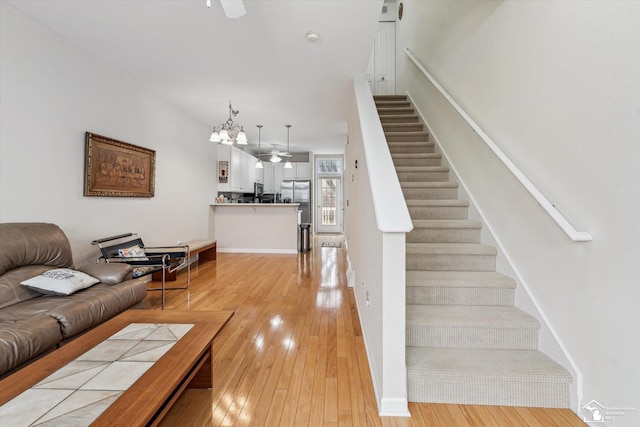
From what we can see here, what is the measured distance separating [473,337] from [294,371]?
3.95ft

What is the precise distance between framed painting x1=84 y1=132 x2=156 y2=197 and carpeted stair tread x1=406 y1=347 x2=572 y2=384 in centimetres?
362

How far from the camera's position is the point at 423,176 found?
3.28 meters

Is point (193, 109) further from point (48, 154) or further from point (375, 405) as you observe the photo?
point (375, 405)

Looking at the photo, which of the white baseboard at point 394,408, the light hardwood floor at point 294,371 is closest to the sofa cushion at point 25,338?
the light hardwood floor at point 294,371

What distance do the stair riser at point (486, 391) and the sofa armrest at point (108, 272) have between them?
8.33ft

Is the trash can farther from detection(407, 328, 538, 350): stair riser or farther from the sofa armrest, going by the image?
detection(407, 328, 538, 350): stair riser

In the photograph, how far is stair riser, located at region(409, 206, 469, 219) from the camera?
2760 mm

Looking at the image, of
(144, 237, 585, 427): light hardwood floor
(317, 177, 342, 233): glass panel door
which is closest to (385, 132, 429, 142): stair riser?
(144, 237, 585, 427): light hardwood floor

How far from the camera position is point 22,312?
179 cm

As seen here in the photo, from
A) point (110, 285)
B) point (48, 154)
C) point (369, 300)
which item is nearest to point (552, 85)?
point (369, 300)

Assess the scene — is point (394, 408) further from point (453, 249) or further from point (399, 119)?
point (399, 119)

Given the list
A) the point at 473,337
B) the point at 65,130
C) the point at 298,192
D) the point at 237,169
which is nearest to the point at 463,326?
the point at 473,337

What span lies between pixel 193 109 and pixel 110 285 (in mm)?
3334

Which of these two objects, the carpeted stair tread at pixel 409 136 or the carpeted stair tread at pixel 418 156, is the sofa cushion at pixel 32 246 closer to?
the carpeted stair tread at pixel 418 156
